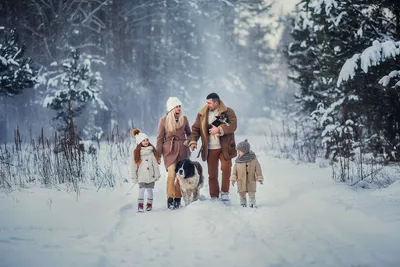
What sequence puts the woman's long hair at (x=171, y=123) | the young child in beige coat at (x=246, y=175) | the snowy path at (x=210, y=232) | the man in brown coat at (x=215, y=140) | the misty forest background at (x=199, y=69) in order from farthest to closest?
the misty forest background at (x=199, y=69)
the man in brown coat at (x=215, y=140)
the woman's long hair at (x=171, y=123)
the young child in beige coat at (x=246, y=175)
the snowy path at (x=210, y=232)

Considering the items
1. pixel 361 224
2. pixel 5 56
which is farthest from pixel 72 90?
pixel 361 224

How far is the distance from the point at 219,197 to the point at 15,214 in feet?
10.9

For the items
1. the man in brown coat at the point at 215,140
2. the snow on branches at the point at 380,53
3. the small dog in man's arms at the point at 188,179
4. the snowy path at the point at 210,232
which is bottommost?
the snowy path at the point at 210,232

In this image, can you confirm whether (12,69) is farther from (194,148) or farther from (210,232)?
(210,232)

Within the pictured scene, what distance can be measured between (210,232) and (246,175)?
1826mm

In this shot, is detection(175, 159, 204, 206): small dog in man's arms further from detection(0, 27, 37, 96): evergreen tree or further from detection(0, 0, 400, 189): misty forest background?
A: detection(0, 27, 37, 96): evergreen tree

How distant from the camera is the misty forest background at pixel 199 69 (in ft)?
31.0

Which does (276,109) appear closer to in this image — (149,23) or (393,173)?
(149,23)

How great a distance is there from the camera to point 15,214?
16.8ft

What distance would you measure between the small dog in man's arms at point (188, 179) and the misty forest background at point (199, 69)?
2757 mm

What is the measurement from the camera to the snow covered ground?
3629mm

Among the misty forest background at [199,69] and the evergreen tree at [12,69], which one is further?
the evergreen tree at [12,69]

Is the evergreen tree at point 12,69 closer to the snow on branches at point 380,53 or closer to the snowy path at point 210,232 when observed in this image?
the snowy path at point 210,232

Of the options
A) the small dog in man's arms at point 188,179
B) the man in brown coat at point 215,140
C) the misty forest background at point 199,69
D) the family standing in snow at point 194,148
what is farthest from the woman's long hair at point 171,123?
the misty forest background at point 199,69
